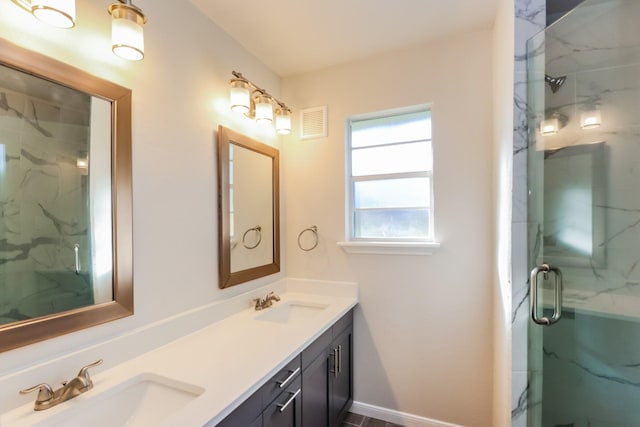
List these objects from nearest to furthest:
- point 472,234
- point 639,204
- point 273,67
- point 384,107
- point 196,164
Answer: point 639,204
point 196,164
point 472,234
point 384,107
point 273,67

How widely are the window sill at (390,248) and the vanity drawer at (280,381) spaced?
37.5 inches

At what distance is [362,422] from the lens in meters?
2.07

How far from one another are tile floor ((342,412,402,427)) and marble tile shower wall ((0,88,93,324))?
1873mm

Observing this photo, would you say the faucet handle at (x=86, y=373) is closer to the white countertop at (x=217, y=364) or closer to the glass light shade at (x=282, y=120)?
the white countertop at (x=217, y=364)

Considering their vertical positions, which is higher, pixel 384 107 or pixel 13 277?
pixel 384 107

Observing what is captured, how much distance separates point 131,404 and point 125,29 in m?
1.41

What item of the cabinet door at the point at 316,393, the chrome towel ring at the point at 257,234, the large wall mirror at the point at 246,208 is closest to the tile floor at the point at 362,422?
the cabinet door at the point at 316,393

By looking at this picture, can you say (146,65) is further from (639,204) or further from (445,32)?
(639,204)

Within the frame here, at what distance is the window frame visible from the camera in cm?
200

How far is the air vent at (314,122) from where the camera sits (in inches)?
89.0

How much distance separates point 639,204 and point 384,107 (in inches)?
57.2

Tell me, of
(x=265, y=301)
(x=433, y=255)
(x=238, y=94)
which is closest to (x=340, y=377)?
(x=265, y=301)

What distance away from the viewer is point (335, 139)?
2.23m

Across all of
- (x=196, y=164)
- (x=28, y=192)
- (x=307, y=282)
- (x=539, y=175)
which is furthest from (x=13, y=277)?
(x=539, y=175)
